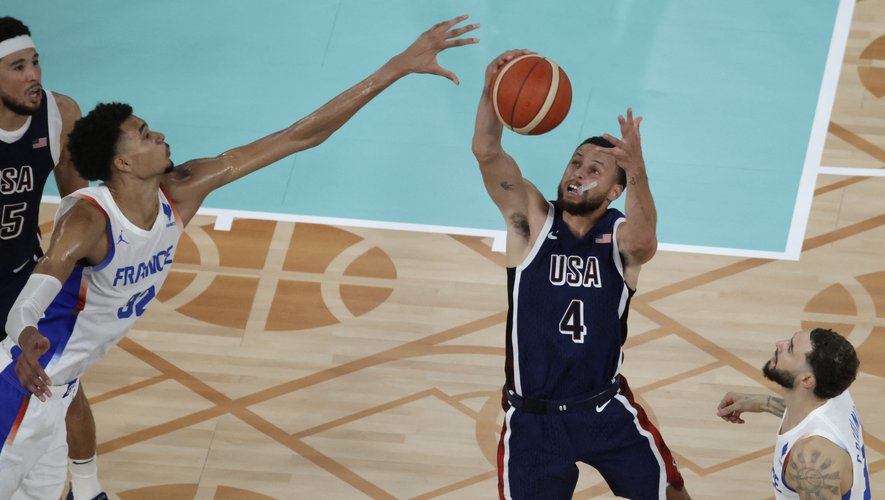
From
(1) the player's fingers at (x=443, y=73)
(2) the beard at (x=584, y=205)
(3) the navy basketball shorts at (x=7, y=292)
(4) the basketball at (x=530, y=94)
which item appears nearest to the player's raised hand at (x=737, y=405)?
(2) the beard at (x=584, y=205)

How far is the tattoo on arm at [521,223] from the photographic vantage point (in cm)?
599

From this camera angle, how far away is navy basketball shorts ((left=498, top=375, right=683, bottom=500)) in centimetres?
582

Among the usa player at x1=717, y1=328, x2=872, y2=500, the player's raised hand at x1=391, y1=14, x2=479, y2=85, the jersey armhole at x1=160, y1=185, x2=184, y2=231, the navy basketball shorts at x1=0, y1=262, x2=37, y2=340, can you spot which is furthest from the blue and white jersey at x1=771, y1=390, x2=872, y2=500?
the navy basketball shorts at x1=0, y1=262, x2=37, y2=340

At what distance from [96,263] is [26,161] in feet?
3.07

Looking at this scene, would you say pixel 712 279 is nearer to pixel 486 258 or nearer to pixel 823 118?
pixel 486 258

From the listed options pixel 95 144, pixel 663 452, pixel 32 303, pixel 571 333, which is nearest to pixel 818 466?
pixel 663 452

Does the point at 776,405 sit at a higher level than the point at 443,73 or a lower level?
lower

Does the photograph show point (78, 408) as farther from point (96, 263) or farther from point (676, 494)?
Answer: point (676, 494)

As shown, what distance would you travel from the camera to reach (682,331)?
26.1 feet

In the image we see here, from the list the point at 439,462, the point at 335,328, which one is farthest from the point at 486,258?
the point at 439,462

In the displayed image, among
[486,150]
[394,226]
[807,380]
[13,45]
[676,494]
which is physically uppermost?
[486,150]

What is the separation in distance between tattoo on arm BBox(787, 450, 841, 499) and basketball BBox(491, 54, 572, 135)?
1.85 metres

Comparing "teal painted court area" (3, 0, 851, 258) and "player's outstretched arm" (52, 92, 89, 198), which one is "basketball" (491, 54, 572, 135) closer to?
"player's outstretched arm" (52, 92, 89, 198)

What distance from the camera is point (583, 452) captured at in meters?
5.83
